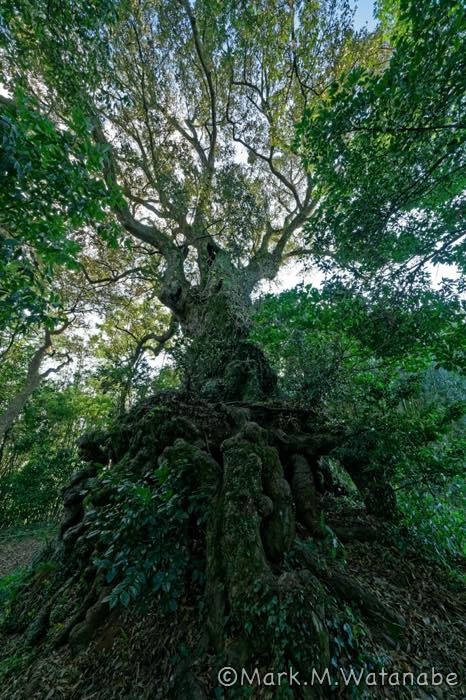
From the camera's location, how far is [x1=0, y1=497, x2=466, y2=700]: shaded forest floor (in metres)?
1.81

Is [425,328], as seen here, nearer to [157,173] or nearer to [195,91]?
[157,173]

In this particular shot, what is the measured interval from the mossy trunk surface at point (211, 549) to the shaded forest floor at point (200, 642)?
9 centimetres

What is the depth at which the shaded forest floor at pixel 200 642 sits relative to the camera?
5.95ft

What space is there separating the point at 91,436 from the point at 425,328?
5386 millimetres

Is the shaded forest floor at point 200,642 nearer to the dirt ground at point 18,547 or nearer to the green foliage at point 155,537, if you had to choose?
the green foliage at point 155,537

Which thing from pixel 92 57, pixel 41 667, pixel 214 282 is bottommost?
pixel 41 667

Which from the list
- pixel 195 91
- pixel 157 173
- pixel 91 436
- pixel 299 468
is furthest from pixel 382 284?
pixel 195 91

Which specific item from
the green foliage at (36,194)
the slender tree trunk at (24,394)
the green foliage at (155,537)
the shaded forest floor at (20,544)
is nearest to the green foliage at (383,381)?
the green foliage at (155,537)

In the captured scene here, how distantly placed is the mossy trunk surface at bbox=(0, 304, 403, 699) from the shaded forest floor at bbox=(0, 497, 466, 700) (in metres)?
0.09

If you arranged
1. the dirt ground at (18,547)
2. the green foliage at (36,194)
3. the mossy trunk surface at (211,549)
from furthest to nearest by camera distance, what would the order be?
the dirt ground at (18,547)
the green foliage at (36,194)
the mossy trunk surface at (211,549)

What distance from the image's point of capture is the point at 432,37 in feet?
8.81

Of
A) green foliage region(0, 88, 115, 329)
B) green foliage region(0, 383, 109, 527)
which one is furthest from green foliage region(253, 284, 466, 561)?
green foliage region(0, 383, 109, 527)

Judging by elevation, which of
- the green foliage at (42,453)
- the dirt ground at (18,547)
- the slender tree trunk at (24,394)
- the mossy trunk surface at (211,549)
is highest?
the slender tree trunk at (24,394)

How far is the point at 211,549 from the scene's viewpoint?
2289 mm
